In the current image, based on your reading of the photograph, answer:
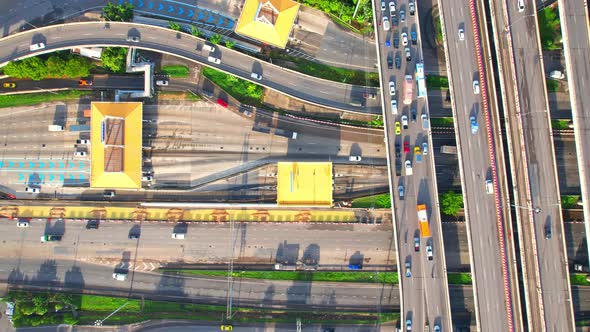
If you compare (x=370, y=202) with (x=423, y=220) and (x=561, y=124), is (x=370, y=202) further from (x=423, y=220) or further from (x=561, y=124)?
(x=561, y=124)

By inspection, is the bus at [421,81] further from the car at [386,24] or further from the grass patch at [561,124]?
the grass patch at [561,124]

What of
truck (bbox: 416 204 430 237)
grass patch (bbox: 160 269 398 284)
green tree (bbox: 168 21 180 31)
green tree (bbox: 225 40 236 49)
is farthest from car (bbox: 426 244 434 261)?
green tree (bbox: 168 21 180 31)

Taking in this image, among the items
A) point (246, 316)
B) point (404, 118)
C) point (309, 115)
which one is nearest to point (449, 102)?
point (404, 118)

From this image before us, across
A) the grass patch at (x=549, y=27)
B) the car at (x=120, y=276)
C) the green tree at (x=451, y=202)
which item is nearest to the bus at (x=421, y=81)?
the green tree at (x=451, y=202)

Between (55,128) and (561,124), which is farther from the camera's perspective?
(55,128)

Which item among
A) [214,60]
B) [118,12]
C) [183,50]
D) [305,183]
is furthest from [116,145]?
[305,183]

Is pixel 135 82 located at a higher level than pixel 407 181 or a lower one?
higher

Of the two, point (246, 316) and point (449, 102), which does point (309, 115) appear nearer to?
point (449, 102)
